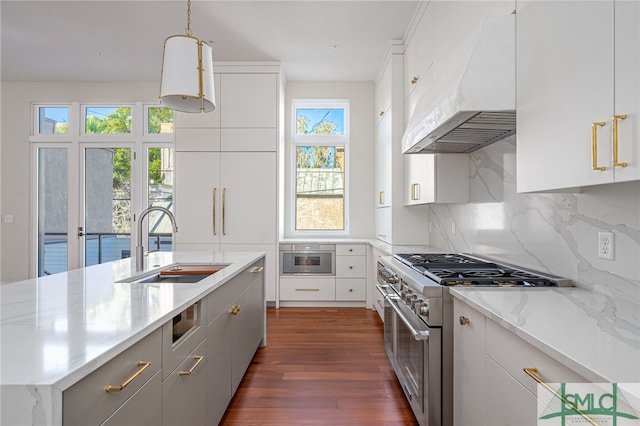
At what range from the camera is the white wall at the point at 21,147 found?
4934 mm

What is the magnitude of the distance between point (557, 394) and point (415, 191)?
2434mm

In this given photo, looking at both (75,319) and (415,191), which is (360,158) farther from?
(75,319)

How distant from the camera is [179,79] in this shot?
206cm

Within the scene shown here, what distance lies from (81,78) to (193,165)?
2236 mm

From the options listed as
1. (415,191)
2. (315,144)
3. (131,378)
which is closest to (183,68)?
(131,378)

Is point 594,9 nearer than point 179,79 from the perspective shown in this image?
Yes

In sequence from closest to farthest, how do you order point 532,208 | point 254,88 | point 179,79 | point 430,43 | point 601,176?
point 601,176
point 532,208
point 179,79
point 430,43
point 254,88

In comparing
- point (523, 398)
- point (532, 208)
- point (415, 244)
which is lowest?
point (523, 398)

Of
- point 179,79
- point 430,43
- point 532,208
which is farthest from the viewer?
point 430,43

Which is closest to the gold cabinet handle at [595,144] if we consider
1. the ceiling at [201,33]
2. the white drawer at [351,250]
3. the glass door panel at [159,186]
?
the ceiling at [201,33]

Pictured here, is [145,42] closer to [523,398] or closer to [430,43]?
[430,43]

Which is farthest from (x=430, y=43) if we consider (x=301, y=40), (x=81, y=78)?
(x=81, y=78)

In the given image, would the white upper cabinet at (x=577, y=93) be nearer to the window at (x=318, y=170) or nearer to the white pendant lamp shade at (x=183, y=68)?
the white pendant lamp shade at (x=183, y=68)

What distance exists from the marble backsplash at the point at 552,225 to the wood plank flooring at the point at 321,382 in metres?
1.16
